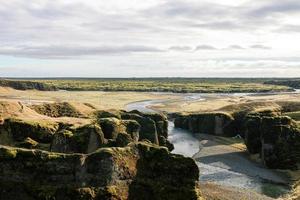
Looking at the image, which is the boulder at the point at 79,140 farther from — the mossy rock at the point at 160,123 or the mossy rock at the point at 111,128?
the mossy rock at the point at 160,123

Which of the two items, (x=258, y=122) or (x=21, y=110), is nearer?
(x=21, y=110)

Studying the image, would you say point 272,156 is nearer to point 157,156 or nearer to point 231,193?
point 231,193

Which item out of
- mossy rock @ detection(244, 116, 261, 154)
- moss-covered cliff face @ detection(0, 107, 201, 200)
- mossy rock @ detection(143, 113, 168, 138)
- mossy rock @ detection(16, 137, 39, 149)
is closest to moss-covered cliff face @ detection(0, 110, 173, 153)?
mossy rock @ detection(16, 137, 39, 149)

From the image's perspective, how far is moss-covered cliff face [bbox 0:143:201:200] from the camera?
43250mm

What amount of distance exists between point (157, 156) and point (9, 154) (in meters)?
13.5

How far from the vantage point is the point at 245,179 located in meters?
72.6

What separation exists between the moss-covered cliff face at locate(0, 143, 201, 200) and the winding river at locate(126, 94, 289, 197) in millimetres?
23159

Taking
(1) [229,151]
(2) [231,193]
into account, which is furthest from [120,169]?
(1) [229,151]

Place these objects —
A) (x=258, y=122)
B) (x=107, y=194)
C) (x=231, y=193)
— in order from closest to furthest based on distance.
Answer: (x=107, y=194), (x=231, y=193), (x=258, y=122)

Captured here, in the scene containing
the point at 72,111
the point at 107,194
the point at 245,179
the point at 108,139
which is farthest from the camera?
the point at 72,111

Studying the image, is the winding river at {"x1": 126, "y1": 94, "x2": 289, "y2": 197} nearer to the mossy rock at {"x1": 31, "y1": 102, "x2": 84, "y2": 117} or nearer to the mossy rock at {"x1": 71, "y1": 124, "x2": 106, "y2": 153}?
the mossy rock at {"x1": 71, "y1": 124, "x2": 106, "y2": 153}

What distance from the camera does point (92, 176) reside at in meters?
43.6

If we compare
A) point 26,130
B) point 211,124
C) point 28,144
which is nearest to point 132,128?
point 26,130

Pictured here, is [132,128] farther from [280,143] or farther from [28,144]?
[280,143]
